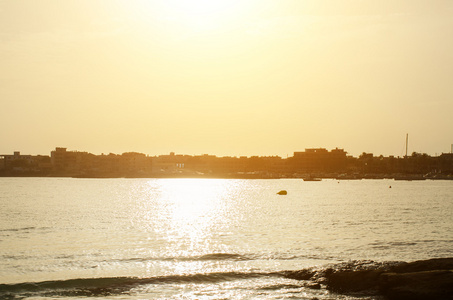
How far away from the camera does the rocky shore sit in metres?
24.1

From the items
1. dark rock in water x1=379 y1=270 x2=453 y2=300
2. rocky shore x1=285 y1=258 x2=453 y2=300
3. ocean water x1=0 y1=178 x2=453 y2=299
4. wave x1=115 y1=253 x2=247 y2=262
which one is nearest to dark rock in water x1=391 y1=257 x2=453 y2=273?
rocky shore x1=285 y1=258 x2=453 y2=300

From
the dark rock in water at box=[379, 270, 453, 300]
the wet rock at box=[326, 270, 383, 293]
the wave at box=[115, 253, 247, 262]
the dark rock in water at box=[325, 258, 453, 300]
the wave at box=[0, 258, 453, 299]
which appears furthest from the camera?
the wave at box=[115, 253, 247, 262]

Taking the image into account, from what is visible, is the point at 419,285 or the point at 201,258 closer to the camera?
the point at 419,285

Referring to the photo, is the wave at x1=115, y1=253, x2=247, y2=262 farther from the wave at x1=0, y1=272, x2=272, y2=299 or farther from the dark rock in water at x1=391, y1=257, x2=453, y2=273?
the dark rock in water at x1=391, y1=257, x2=453, y2=273

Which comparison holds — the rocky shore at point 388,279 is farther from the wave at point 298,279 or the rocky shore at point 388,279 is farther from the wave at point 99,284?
the wave at point 99,284

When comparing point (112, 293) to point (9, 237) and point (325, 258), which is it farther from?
point (9, 237)

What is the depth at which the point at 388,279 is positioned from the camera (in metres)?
25.8

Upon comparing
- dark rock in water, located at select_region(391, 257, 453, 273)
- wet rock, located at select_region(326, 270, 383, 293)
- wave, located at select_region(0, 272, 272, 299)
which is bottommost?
wave, located at select_region(0, 272, 272, 299)

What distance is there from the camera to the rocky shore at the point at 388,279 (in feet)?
79.1

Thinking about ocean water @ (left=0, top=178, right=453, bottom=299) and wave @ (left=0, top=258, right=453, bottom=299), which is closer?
wave @ (left=0, top=258, right=453, bottom=299)

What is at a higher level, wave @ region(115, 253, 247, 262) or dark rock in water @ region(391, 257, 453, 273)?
dark rock in water @ region(391, 257, 453, 273)

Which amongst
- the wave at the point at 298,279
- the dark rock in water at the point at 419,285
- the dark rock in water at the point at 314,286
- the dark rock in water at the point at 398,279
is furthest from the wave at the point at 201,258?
the dark rock in water at the point at 419,285

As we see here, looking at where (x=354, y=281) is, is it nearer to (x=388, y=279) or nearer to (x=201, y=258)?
(x=388, y=279)

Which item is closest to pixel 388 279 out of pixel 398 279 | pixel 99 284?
pixel 398 279
